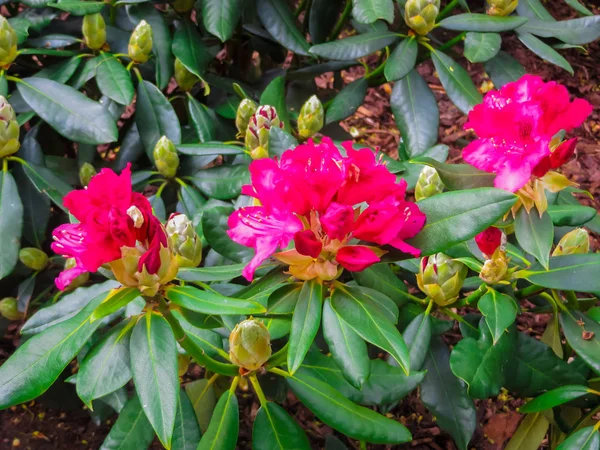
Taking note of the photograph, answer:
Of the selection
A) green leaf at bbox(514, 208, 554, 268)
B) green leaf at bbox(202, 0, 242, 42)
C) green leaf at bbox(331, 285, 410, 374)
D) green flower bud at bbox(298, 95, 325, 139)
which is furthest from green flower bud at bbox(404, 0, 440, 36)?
green leaf at bbox(331, 285, 410, 374)

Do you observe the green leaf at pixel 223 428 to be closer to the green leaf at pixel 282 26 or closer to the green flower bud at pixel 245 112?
the green flower bud at pixel 245 112

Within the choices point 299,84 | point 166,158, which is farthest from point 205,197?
point 299,84

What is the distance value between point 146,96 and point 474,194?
0.92 metres

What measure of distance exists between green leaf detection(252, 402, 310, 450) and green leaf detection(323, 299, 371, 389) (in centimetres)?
32

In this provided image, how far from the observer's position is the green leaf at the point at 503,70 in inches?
61.3

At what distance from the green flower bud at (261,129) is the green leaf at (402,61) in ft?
0.96

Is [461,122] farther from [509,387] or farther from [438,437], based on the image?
[509,387]

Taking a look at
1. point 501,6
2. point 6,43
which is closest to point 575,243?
point 501,6

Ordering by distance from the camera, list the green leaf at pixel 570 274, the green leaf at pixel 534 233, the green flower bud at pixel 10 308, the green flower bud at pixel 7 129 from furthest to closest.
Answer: the green flower bud at pixel 10 308 → the green flower bud at pixel 7 129 → the green leaf at pixel 570 274 → the green leaf at pixel 534 233

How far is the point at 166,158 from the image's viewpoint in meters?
1.37

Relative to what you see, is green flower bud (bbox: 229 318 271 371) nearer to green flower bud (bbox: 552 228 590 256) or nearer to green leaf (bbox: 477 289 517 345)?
green leaf (bbox: 477 289 517 345)

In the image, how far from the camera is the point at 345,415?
110 centimetres

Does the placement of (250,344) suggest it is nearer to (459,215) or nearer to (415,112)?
(459,215)

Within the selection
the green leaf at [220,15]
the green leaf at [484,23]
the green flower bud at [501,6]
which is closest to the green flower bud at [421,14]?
the green leaf at [484,23]
